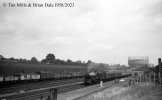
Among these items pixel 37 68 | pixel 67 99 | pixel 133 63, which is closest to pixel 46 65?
pixel 37 68

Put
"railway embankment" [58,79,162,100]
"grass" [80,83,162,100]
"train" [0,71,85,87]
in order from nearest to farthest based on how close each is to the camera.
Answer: "grass" [80,83,162,100] < "railway embankment" [58,79,162,100] < "train" [0,71,85,87]

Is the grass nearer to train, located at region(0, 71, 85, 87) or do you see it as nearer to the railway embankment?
the railway embankment

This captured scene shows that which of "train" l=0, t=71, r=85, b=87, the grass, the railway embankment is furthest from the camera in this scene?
"train" l=0, t=71, r=85, b=87

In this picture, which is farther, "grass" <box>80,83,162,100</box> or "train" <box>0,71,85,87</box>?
"train" <box>0,71,85,87</box>

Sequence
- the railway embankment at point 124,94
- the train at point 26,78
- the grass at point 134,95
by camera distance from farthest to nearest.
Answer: the train at point 26,78 → the railway embankment at point 124,94 → the grass at point 134,95

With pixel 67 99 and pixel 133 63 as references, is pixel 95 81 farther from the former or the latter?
pixel 133 63

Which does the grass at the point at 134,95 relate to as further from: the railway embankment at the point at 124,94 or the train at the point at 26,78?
the train at the point at 26,78

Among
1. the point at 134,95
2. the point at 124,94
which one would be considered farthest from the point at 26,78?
the point at 134,95

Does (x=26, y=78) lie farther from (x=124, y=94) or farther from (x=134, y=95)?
(x=134, y=95)

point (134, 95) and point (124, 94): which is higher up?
point (134, 95)

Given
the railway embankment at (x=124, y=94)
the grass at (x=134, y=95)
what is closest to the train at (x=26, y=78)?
the railway embankment at (x=124, y=94)

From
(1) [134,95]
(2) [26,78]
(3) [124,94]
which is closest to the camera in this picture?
(1) [134,95]

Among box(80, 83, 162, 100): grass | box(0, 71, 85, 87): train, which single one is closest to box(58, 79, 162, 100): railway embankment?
box(80, 83, 162, 100): grass

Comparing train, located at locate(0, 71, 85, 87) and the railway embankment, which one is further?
train, located at locate(0, 71, 85, 87)
